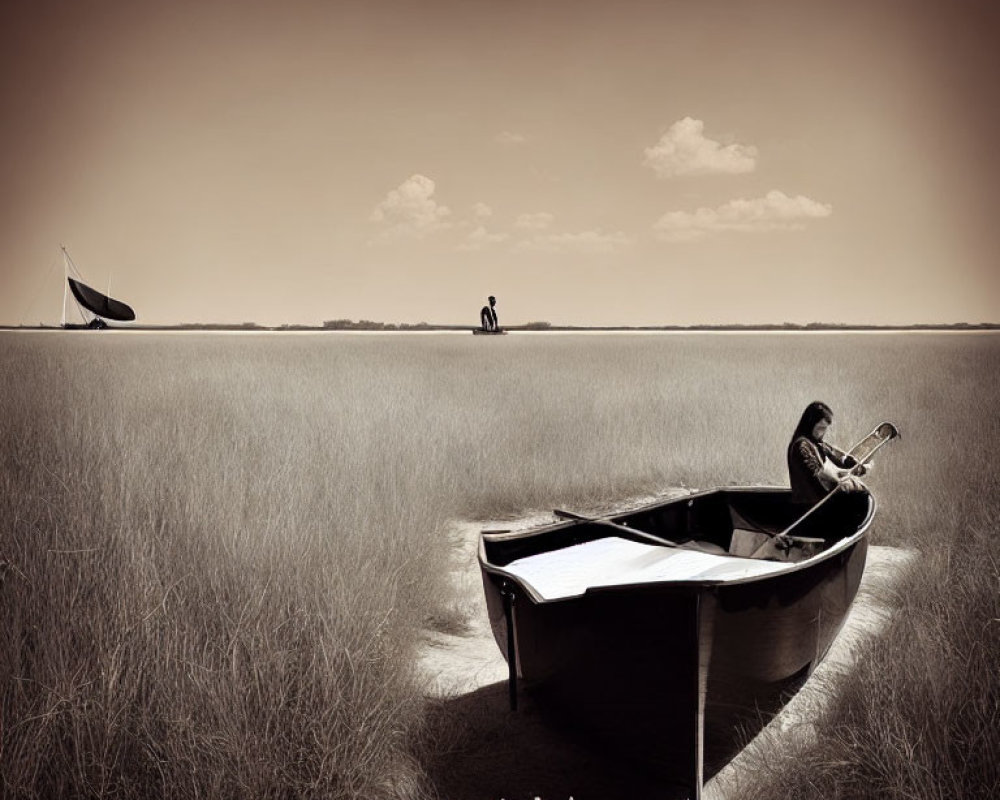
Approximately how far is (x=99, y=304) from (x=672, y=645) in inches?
2288

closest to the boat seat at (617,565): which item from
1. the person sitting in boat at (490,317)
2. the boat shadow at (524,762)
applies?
the boat shadow at (524,762)

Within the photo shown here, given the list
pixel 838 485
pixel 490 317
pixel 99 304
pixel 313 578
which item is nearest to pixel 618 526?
pixel 838 485

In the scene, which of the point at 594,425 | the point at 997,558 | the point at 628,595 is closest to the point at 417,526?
the point at 628,595

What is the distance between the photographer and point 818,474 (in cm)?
493

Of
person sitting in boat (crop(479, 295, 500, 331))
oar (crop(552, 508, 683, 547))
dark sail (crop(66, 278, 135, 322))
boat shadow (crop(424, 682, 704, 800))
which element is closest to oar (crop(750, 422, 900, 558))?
oar (crop(552, 508, 683, 547))

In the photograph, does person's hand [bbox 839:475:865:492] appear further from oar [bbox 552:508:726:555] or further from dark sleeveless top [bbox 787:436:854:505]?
oar [bbox 552:508:726:555]

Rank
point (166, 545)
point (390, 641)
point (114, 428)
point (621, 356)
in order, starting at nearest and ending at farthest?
point (390, 641) → point (166, 545) → point (114, 428) → point (621, 356)

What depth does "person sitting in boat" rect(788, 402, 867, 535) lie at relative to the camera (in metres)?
4.95

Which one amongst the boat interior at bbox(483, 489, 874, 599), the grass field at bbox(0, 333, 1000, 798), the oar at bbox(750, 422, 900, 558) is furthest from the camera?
the oar at bbox(750, 422, 900, 558)

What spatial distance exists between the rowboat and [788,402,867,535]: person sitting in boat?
0.68 m

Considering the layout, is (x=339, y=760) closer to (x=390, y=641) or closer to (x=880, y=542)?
(x=390, y=641)

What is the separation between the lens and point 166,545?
4641 mm

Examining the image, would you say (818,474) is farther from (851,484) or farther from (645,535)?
(645,535)

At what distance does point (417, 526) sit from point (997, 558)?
472cm
